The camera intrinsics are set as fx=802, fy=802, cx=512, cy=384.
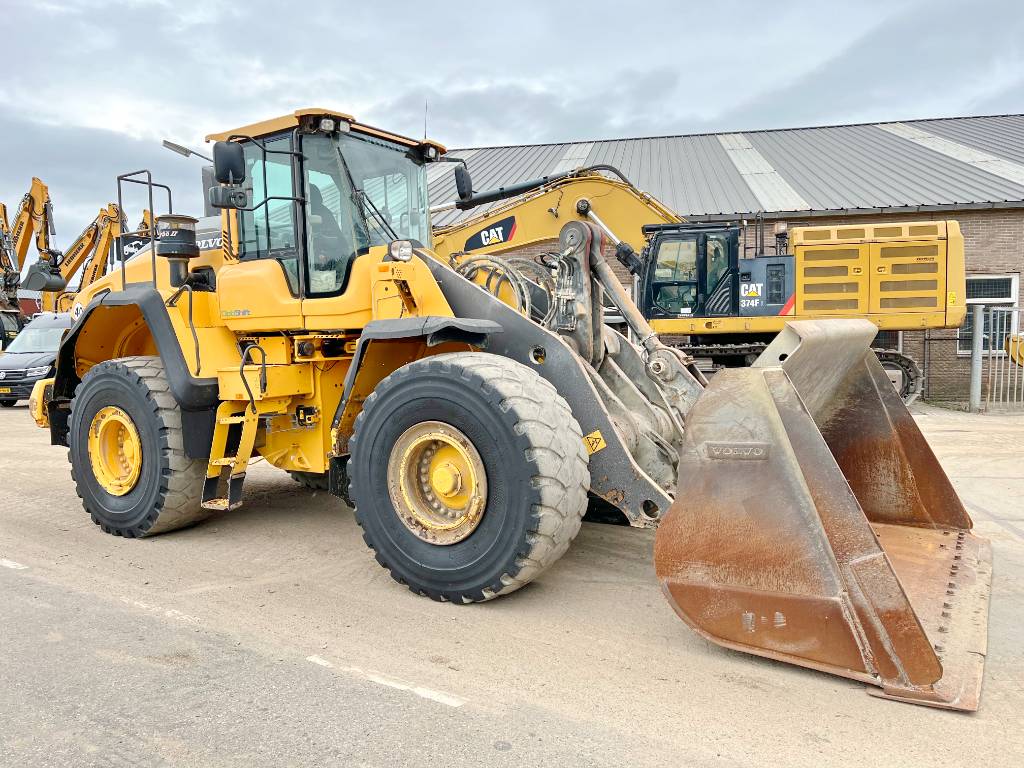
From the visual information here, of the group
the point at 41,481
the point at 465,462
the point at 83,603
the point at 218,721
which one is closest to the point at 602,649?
the point at 465,462

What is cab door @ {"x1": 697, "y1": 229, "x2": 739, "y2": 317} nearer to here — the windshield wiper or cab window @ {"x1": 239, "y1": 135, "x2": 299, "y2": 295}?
the windshield wiper

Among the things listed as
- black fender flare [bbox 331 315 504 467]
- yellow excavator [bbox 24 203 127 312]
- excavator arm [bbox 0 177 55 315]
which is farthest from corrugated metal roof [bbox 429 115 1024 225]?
black fender flare [bbox 331 315 504 467]

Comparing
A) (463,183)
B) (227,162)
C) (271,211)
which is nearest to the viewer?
(227,162)

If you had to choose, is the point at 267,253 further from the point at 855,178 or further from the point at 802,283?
the point at 855,178

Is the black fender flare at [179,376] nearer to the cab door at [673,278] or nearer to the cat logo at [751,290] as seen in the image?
the cab door at [673,278]

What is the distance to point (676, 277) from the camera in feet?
45.8

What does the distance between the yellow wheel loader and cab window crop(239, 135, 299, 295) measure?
0.06ft

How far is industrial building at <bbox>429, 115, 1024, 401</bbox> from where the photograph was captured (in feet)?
55.8

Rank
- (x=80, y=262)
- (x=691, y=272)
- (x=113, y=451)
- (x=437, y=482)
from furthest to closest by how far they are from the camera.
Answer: (x=691, y=272) < (x=80, y=262) < (x=113, y=451) < (x=437, y=482)

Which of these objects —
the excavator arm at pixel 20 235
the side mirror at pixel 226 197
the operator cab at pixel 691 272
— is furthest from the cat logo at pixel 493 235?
the excavator arm at pixel 20 235

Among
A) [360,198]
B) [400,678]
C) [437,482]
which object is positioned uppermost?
[360,198]

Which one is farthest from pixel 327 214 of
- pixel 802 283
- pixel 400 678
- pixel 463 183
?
pixel 802 283

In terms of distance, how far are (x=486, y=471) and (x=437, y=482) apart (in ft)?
1.07

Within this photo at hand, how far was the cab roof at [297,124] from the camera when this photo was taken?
491cm
